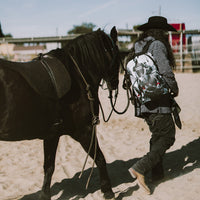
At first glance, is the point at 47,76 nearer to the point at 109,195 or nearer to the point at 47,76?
the point at 47,76

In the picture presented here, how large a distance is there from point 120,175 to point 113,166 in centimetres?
35

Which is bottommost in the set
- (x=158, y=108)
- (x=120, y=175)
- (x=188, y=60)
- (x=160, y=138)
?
(x=120, y=175)

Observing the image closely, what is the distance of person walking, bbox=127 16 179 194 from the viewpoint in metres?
2.99

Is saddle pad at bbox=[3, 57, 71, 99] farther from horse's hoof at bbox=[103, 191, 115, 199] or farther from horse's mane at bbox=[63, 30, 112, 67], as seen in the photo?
horse's hoof at bbox=[103, 191, 115, 199]

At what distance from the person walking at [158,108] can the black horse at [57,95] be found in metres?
0.41

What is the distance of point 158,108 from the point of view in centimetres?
310

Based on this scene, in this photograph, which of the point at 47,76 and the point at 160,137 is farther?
the point at 160,137

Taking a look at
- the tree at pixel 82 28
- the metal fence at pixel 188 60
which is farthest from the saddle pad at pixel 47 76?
the tree at pixel 82 28

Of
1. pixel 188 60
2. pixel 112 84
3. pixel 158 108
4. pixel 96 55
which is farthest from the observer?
pixel 188 60

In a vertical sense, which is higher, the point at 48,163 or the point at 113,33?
the point at 113,33

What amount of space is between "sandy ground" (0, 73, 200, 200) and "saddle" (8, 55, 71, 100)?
4.91 feet

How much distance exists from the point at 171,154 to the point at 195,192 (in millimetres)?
1564

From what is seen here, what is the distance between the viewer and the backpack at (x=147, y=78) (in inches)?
116

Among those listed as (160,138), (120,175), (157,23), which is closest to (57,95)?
(160,138)
